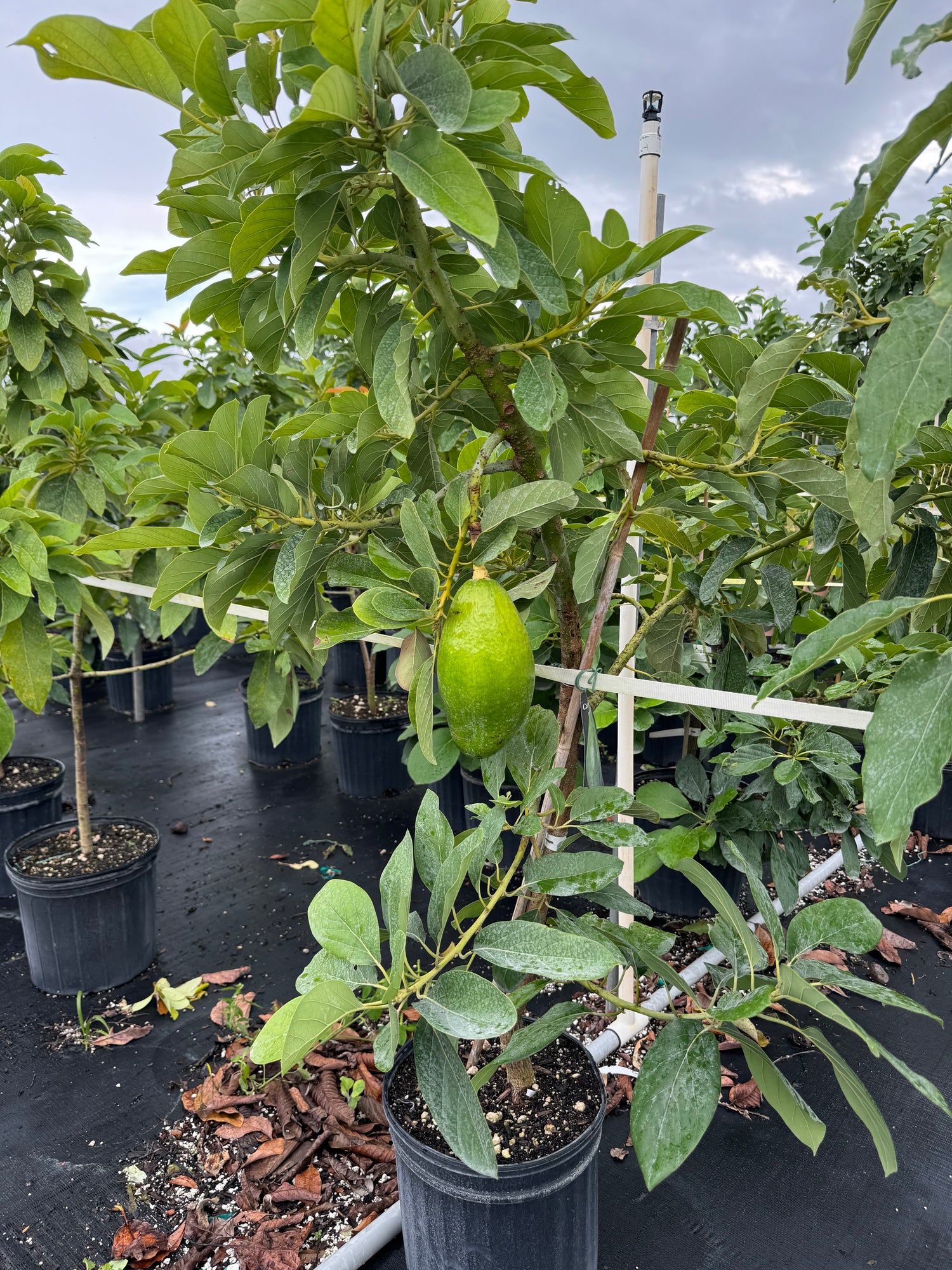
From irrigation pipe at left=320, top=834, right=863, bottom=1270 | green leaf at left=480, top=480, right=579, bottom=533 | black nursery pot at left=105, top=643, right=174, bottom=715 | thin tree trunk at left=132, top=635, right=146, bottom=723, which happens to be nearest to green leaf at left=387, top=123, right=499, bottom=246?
green leaf at left=480, top=480, right=579, bottom=533

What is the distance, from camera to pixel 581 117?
0.76 m

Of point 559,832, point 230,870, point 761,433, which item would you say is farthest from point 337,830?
point 761,433

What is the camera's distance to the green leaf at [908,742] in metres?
0.51

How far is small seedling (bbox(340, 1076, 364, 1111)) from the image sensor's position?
1.58m

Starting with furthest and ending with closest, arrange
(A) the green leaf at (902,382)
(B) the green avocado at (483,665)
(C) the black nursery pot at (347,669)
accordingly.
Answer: (C) the black nursery pot at (347,669) → (B) the green avocado at (483,665) → (A) the green leaf at (902,382)

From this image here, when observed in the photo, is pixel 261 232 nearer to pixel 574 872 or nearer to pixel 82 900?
pixel 574 872

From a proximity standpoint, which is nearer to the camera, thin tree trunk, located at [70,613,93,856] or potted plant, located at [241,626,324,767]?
potted plant, located at [241,626,324,767]

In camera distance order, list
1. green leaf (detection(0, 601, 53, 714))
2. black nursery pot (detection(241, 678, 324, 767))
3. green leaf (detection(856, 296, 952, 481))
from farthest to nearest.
Answer: black nursery pot (detection(241, 678, 324, 767))
green leaf (detection(0, 601, 53, 714))
green leaf (detection(856, 296, 952, 481))

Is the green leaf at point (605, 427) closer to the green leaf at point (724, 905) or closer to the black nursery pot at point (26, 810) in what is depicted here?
the green leaf at point (724, 905)

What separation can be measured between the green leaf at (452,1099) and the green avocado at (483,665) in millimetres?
303

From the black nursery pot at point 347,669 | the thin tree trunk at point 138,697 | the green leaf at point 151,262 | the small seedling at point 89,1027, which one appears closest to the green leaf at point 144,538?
the green leaf at point 151,262

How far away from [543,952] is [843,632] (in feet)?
1.25

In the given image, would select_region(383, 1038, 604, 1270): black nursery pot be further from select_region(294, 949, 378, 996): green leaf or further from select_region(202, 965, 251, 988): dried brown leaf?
select_region(202, 965, 251, 988): dried brown leaf

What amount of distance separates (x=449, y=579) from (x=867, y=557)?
1.67 feet
